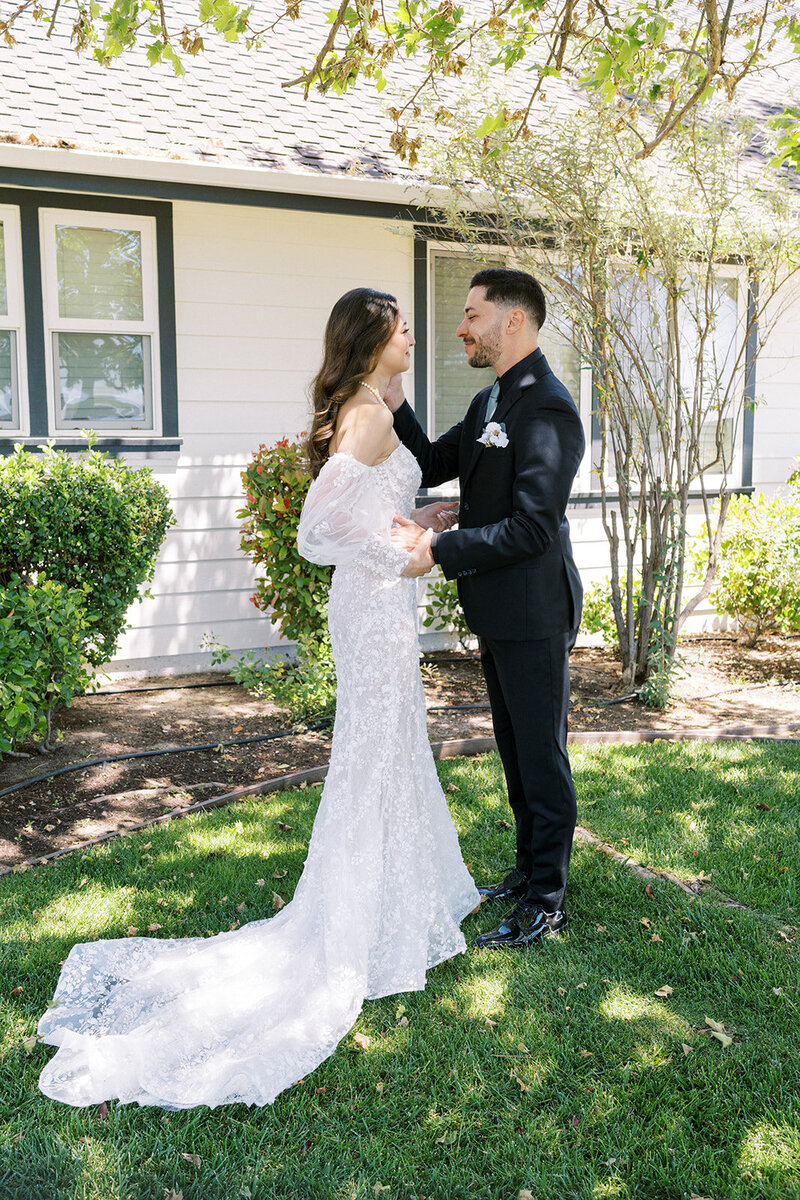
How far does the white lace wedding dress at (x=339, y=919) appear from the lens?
2971 mm

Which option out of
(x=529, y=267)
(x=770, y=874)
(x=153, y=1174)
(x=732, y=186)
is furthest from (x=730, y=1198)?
(x=732, y=186)

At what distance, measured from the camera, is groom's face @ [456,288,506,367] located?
3561 mm

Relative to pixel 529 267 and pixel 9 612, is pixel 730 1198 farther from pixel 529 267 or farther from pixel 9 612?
pixel 529 267

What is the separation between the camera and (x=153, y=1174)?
2508 millimetres

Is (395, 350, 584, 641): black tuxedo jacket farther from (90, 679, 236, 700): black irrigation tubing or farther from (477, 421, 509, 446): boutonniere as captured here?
(90, 679, 236, 700): black irrigation tubing

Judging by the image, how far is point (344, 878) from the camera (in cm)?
337

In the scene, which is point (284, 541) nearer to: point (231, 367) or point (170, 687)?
point (170, 687)

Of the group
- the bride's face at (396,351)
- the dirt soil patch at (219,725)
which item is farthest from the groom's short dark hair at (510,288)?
the dirt soil patch at (219,725)

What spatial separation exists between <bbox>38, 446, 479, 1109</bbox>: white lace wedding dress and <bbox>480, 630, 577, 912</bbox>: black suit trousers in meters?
0.31

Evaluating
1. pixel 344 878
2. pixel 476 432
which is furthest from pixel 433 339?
→ pixel 344 878

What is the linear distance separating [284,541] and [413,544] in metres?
3.71

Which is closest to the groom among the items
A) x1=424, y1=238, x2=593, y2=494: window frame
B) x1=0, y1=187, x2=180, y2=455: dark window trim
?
x1=0, y1=187, x2=180, y2=455: dark window trim

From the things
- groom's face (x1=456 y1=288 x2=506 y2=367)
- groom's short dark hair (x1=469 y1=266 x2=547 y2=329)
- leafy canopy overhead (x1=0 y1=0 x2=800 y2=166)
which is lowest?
groom's face (x1=456 y1=288 x2=506 y2=367)

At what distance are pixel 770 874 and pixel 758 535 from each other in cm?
A: 498
